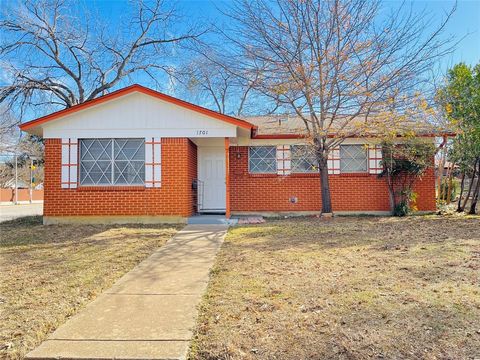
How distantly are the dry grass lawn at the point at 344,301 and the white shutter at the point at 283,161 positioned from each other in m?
5.64

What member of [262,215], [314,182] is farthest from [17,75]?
[314,182]

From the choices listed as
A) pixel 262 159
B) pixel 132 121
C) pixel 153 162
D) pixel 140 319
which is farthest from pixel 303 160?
pixel 140 319

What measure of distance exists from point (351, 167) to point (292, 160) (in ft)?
6.75

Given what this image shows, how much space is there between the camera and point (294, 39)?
1042 centimetres

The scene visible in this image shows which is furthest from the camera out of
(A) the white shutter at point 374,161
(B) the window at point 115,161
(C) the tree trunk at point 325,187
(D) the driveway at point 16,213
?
(D) the driveway at point 16,213

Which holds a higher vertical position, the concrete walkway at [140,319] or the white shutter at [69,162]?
the white shutter at [69,162]

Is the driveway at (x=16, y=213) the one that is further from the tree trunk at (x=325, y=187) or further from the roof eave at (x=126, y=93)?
the tree trunk at (x=325, y=187)

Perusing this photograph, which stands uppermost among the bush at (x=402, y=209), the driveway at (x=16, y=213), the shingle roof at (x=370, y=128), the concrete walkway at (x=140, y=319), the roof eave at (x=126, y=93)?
the roof eave at (x=126, y=93)

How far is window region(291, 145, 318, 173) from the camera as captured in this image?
1164 centimetres

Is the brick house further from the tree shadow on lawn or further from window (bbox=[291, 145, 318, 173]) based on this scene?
the tree shadow on lawn

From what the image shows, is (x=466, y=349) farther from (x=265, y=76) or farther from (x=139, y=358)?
(x=265, y=76)

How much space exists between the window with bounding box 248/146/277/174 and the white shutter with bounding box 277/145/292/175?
0.47 feet

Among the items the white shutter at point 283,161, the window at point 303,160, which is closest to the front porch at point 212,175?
the white shutter at point 283,161

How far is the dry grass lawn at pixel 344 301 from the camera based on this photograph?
2.83 metres
